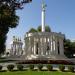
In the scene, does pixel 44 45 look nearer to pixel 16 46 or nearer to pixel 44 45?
pixel 44 45

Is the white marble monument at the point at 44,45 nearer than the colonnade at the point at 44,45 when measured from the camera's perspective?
Yes

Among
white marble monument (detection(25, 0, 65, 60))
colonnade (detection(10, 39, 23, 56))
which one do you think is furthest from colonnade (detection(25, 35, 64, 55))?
colonnade (detection(10, 39, 23, 56))

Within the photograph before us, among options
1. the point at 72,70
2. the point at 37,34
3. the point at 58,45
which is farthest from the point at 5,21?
the point at 58,45

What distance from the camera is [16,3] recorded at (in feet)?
50.3

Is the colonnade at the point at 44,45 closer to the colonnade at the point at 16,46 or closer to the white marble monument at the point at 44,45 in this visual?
the white marble monument at the point at 44,45

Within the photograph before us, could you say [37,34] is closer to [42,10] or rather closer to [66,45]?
[42,10]

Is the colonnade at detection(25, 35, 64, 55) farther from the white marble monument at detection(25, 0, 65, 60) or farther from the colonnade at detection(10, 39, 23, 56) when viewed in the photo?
the colonnade at detection(10, 39, 23, 56)

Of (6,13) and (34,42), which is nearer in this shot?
(6,13)

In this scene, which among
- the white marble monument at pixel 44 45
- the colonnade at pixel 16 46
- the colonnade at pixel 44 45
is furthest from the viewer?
the colonnade at pixel 16 46

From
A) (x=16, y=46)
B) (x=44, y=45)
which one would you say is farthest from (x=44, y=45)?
(x=16, y=46)

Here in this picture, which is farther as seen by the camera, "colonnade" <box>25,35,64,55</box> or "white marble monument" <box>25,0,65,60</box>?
"colonnade" <box>25,35,64,55</box>

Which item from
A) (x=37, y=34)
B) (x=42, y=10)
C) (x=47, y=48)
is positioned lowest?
(x=47, y=48)

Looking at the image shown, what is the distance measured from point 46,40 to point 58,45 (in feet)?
12.5

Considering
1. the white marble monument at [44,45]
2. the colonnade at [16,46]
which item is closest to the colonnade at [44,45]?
the white marble monument at [44,45]
